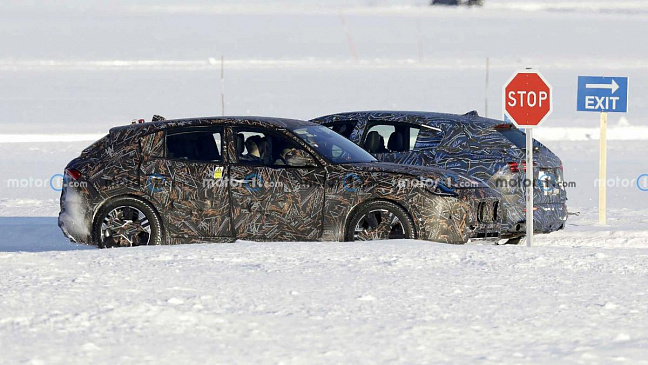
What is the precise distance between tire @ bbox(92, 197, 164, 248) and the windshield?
62.1 inches

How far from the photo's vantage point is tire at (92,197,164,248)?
37.4ft

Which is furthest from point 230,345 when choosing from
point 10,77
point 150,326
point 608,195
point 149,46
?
point 149,46

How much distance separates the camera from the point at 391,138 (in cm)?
1308

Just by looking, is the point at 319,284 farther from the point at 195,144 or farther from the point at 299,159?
the point at 195,144

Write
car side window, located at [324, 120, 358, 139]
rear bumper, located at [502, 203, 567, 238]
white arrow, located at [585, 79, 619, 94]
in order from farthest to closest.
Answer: white arrow, located at [585, 79, 619, 94], car side window, located at [324, 120, 358, 139], rear bumper, located at [502, 203, 567, 238]

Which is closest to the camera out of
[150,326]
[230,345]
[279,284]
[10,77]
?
[230,345]

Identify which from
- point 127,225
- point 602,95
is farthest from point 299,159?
point 602,95

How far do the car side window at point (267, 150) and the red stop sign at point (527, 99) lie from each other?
198 cm

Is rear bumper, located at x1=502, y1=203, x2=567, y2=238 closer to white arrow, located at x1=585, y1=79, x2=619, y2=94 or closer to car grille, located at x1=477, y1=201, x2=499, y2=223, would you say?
car grille, located at x1=477, y1=201, x2=499, y2=223

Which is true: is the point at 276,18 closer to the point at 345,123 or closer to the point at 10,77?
the point at 10,77

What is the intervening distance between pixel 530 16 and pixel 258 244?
80537mm

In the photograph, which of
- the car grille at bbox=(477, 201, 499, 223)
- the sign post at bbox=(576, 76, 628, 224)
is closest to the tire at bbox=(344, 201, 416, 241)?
the car grille at bbox=(477, 201, 499, 223)

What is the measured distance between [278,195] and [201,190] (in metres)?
0.74

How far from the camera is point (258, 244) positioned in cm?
1031
